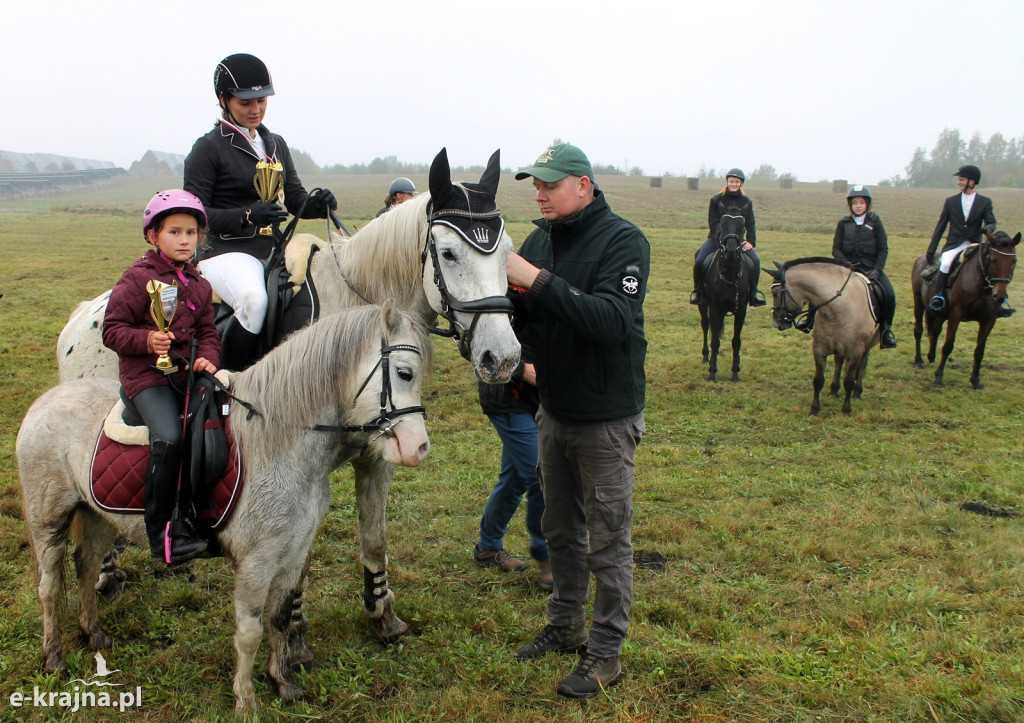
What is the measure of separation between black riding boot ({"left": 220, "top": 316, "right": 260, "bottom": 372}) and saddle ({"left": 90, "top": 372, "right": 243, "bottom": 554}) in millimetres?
853

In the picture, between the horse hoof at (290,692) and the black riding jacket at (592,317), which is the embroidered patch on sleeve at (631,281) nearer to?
the black riding jacket at (592,317)

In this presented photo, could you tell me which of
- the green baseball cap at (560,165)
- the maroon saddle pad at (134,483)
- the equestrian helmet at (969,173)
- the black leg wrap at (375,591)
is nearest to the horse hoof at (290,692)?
the black leg wrap at (375,591)

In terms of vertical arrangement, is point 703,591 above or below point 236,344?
below

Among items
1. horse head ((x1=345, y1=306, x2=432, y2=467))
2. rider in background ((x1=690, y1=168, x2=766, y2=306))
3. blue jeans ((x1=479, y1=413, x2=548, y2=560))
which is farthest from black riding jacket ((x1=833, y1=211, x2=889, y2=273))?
horse head ((x1=345, y1=306, x2=432, y2=467))

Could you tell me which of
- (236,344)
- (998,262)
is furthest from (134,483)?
(998,262)

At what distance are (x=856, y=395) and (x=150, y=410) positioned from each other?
9.65m

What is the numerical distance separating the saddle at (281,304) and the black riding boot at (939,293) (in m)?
10.8

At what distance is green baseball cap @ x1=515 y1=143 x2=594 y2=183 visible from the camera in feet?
→ 11.0

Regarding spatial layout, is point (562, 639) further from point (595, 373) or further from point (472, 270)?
point (472, 270)

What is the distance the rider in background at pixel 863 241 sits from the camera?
10.1 meters

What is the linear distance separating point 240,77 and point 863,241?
30.7ft

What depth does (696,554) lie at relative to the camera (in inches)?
205

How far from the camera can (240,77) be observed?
13.5 ft

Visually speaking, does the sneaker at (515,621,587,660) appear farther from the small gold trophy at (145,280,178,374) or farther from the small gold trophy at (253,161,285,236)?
the small gold trophy at (253,161,285,236)
